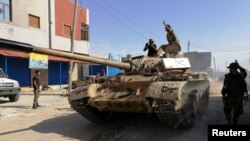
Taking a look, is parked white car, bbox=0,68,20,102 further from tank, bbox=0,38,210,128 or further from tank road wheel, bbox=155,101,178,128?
tank road wheel, bbox=155,101,178,128

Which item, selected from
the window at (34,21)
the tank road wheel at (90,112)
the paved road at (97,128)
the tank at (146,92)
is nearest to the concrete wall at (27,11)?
the window at (34,21)

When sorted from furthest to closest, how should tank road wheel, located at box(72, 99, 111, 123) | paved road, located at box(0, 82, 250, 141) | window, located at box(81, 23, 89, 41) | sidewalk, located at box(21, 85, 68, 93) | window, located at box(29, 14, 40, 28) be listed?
window, located at box(81, 23, 89, 41)
window, located at box(29, 14, 40, 28)
sidewalk, located at box(21, 85, 68, 93)
tank road wheel, located at box(72, 99, 111, 123)
paved road, located at box(0, 82, 250, 141)

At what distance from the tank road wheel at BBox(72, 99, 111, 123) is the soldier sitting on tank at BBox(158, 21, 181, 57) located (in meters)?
2.83

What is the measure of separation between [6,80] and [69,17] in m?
15.5

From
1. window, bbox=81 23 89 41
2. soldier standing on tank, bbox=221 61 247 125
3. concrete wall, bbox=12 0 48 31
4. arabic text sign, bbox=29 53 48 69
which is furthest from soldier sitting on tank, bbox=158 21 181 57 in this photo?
window, bbox=81 23 89 41

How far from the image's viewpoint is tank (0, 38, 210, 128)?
7.78 metres

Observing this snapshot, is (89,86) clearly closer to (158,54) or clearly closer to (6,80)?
(158,54)

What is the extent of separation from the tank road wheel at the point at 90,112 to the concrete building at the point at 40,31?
14.2 metres

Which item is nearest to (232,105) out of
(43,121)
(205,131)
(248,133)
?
(205,131)

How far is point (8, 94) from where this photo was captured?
16.7 m

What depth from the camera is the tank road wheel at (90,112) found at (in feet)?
30.5

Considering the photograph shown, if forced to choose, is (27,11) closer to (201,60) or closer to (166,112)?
(166,112)

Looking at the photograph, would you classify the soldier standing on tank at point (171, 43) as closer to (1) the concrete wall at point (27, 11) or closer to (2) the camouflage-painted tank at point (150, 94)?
(2) the camouflage-painted tank at point (150, 94)

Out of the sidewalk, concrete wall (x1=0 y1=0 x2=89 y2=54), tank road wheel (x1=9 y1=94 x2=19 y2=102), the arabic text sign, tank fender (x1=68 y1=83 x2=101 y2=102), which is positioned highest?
concrete wall (x1=0 y1=0 x2=89 y2=54)
